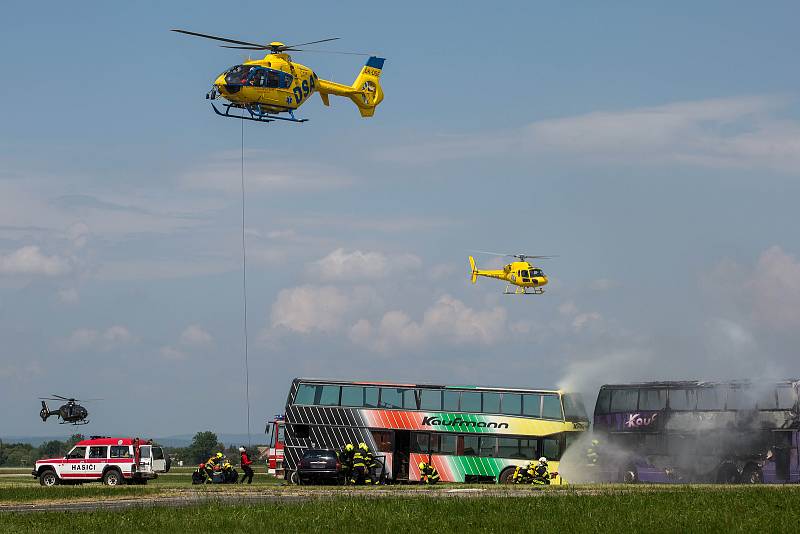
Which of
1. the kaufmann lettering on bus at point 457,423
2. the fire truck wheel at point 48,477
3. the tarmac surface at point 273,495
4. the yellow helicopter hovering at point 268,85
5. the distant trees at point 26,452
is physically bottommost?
the distant trees at point 26,452

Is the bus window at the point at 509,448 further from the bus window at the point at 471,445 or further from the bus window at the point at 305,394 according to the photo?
the bus window at the point at 305,394

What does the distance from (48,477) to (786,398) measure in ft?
107

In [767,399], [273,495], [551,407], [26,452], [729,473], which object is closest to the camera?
[273,495]

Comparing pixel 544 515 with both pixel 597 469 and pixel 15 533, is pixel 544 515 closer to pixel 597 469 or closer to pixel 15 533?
pixel 15 533

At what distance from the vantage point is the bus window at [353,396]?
169 feet

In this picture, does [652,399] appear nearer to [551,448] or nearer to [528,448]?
[551,448]

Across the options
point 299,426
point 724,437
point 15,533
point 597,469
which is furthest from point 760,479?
point 15,533

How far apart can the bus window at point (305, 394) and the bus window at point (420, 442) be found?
4.91 m

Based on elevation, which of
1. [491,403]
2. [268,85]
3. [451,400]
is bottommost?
[491,403]

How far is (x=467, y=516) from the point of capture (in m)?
29.7

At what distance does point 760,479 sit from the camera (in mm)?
47688

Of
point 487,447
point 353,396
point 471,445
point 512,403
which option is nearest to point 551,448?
point 512,403

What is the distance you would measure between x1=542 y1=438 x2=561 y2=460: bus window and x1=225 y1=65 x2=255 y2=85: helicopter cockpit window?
2099 centimetres

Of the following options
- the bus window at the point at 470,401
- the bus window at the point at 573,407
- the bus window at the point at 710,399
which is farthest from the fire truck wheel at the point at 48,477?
the bus window at the point at 710,399
